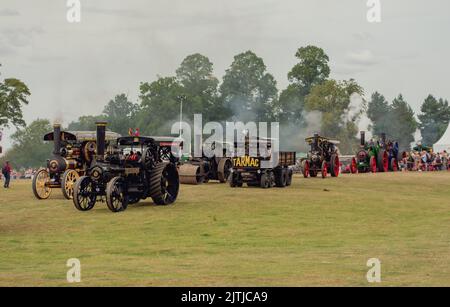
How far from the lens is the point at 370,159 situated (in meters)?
51.9

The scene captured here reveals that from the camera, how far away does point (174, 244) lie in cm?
1798

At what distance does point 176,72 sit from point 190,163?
7450 cm

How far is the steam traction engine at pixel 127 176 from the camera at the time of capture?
81.4 feet

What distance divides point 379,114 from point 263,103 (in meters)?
27.7

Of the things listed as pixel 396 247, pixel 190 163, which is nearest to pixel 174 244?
pixel 396 247

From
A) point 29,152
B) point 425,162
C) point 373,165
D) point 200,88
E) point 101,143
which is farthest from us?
point 29,152

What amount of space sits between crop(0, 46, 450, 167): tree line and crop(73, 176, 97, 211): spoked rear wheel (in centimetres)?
6971

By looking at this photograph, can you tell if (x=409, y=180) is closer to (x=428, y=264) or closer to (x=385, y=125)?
(x=428, y=264)

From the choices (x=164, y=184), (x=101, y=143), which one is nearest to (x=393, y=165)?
(x=164, y=184)

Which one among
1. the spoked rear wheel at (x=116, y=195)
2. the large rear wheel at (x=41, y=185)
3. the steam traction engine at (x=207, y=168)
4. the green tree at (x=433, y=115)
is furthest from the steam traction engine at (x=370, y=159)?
the green tree at (x=433, y=115)

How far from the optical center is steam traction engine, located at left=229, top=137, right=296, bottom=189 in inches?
1361

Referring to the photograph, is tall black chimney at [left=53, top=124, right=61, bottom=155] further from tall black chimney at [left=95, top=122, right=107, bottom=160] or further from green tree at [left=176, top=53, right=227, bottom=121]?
green tree at [left=176, top=53, right=227, bottom=121]

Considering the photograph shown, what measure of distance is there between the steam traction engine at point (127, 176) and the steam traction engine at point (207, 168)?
928cm

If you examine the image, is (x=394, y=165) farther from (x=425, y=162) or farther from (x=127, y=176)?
(x=127, y=176)
